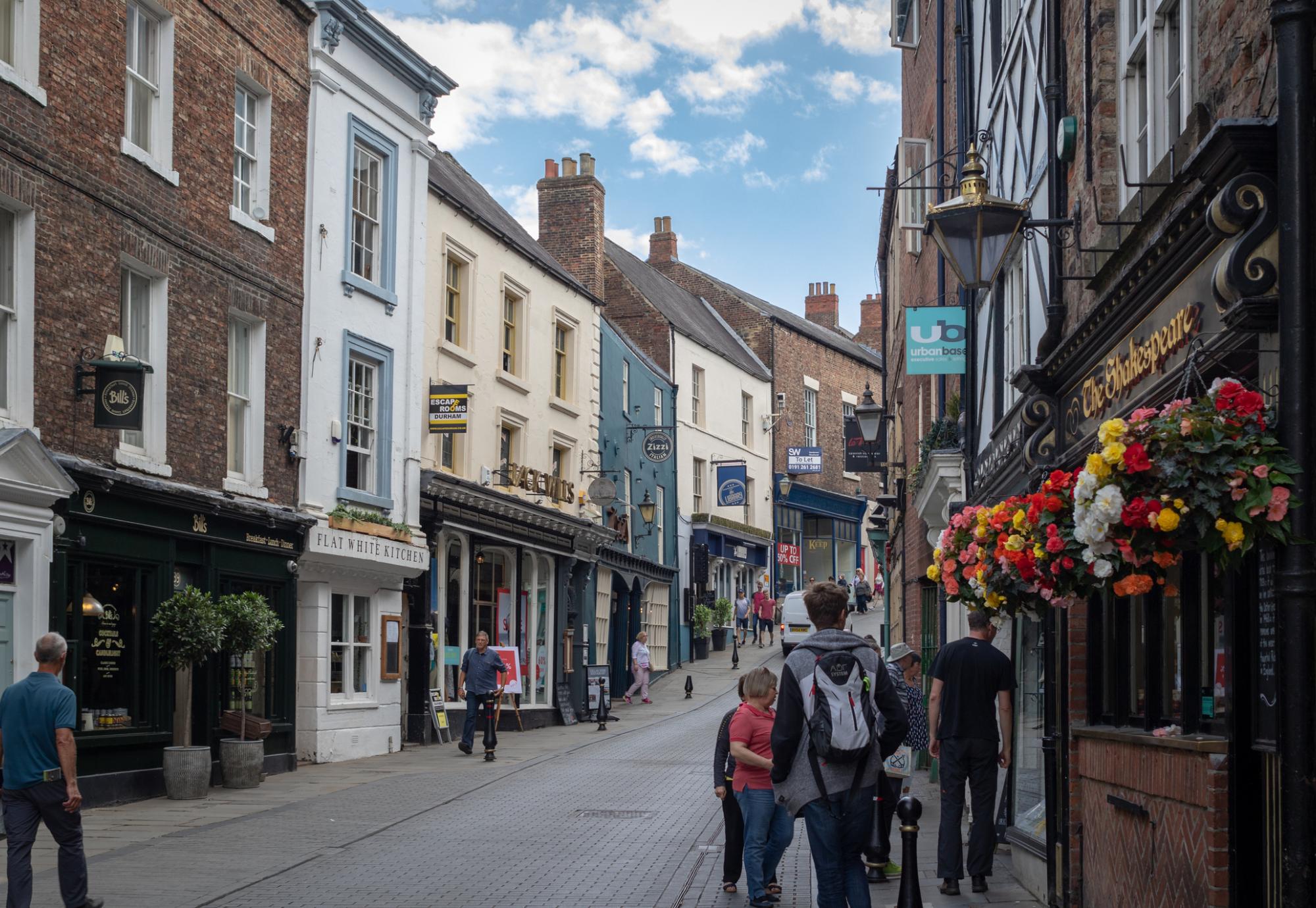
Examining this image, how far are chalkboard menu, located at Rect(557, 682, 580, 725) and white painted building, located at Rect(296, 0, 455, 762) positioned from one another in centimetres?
658

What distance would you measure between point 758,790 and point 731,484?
1395 inches

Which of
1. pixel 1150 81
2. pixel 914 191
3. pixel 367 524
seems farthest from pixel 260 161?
pixel 1150 81

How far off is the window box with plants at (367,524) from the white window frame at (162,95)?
5.40 meters

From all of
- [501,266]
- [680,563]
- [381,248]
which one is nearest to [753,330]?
[680,563]

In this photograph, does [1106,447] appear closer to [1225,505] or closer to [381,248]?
[1225,505]

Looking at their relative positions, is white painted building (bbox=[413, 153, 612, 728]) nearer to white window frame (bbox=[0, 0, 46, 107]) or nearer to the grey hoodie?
white window frame (bbox=[0, 0, 46, 107])

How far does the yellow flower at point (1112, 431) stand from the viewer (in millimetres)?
5727

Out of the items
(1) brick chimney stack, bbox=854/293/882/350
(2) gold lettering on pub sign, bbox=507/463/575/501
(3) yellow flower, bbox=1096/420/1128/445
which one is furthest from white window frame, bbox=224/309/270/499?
(1) brick chimney stack, bbox=854/293/882/350

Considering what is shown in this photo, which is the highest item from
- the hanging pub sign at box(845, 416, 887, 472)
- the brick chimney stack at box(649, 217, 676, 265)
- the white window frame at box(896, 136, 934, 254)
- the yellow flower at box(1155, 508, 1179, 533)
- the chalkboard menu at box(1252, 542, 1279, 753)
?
the brick chimney stack at box(649, 217, 676, 265)

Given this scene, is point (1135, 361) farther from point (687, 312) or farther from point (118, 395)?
point (687, 312)

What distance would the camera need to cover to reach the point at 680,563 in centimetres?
4278

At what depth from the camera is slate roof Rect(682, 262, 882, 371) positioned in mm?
53125

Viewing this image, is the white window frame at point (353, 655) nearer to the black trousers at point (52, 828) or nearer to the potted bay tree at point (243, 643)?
the potted bay tree at point (243, 643)

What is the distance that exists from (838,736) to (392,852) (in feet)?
19.7
